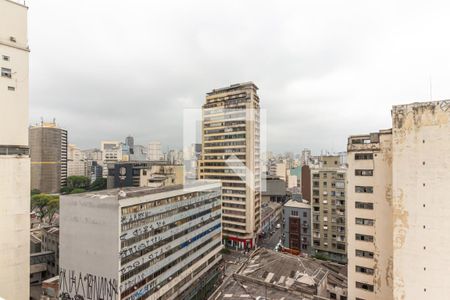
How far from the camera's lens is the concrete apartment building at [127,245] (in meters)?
21.5

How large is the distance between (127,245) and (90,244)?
12.4ft

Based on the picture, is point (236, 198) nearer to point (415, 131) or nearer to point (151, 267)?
point (151, 267)

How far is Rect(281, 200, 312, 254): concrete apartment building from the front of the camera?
152 feet

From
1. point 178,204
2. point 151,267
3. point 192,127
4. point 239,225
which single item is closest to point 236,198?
point 239,225

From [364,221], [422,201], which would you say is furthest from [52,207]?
[422,201]

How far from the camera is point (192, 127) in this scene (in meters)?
Result: 40.3

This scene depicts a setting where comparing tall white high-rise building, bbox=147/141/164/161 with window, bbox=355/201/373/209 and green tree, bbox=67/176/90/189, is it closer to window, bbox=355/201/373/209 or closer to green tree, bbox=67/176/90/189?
green tree, bbox=67/176/90/189

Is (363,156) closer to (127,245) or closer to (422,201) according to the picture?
(422,201)

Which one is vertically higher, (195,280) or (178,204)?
(178,204)

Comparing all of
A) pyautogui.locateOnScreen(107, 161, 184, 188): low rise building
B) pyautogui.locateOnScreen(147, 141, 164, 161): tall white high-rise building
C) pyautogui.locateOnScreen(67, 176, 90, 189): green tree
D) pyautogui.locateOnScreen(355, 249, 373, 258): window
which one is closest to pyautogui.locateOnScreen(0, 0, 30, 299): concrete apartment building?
pyautogui.locateOnScreen(107, 161, 184, 188): low rise building

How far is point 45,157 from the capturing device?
9156 cm

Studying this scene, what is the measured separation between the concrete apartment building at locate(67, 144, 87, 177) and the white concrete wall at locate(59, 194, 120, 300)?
380 feet

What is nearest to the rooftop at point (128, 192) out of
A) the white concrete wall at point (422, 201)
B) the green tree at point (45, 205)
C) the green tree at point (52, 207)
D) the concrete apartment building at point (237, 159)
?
the concrete apartment building at point (237, 159)

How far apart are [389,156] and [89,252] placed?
90.2ft
